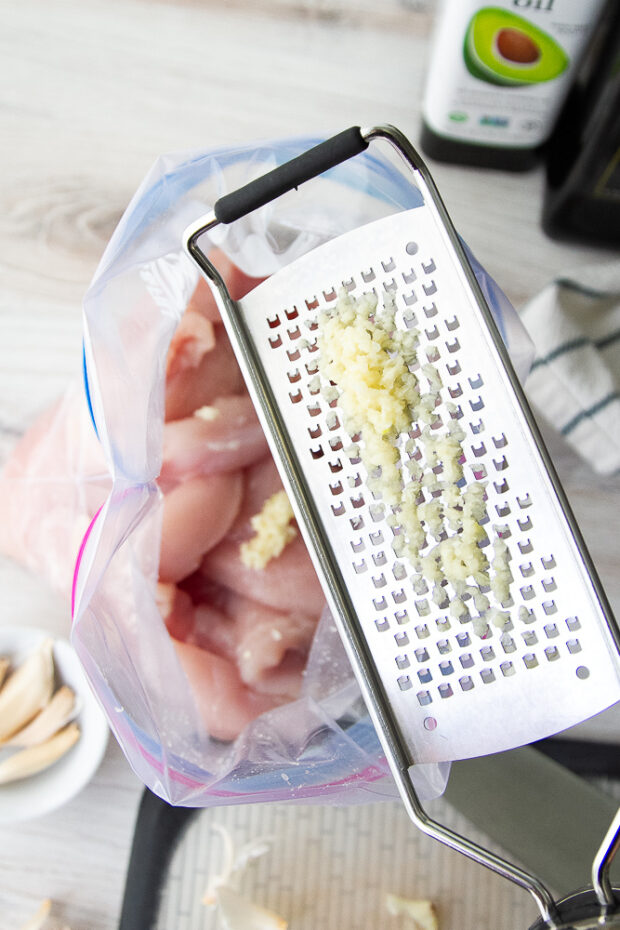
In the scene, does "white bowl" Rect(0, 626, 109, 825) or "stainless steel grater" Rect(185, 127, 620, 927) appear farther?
"white bowl" Rect(0, 626, 109, 825)

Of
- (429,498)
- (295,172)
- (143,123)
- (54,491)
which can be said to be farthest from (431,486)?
(143,123)

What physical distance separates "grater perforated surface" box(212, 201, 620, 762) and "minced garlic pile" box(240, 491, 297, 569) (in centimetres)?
14

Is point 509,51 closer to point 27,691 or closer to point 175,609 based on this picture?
point 175,609

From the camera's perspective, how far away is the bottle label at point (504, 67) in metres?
0.50

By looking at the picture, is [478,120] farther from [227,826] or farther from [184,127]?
[227,826]

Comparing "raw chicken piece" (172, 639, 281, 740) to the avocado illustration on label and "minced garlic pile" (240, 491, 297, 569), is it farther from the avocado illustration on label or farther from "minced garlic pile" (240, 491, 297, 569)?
the avocado illustration on label

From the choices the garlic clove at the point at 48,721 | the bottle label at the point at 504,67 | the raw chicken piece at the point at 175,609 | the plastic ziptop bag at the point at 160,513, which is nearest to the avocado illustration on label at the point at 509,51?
the bottle label at the point at 504,67

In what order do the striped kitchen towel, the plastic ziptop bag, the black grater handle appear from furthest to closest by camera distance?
the striped kitchen towel
the plastic ziptop bag
the black grater handle

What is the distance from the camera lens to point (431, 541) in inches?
15.1

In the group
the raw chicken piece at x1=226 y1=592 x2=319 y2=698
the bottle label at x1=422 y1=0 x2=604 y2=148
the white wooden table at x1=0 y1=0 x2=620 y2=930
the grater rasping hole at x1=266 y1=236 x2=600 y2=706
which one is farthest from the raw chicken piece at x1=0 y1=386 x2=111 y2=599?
the bottle label at x1=422 y1=0 x2=604 y2=148

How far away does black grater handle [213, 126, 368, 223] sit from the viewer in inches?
13.6

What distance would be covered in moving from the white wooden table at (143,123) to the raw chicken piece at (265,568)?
151mm

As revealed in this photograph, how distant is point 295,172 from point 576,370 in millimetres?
297

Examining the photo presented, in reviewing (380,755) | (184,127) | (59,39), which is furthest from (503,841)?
(59,39)
